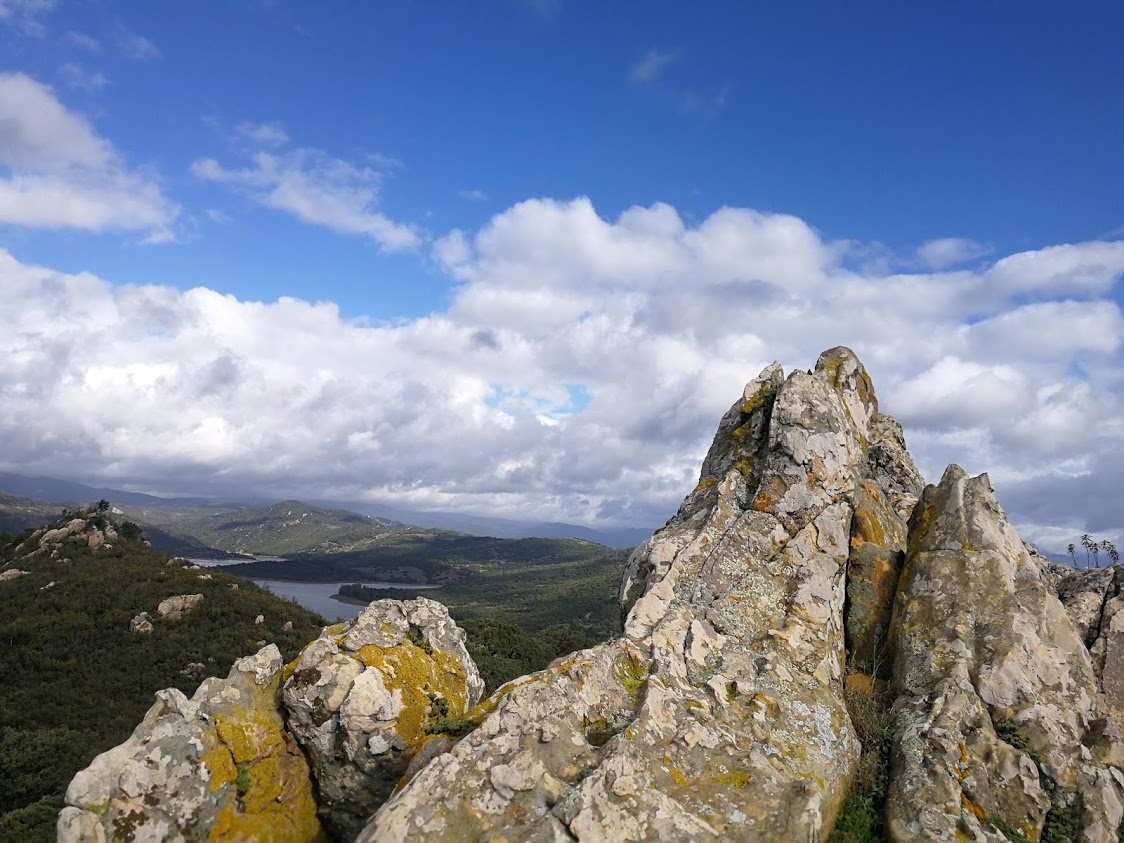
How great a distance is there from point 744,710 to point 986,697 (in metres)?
5.00

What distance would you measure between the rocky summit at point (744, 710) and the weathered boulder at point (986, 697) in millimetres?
45

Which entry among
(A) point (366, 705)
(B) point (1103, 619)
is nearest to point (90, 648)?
(A) point (366, 705)

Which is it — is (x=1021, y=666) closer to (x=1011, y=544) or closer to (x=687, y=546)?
(x=1011, y=544)

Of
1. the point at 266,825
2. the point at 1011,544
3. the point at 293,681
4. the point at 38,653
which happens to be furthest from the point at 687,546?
the point at 38,653

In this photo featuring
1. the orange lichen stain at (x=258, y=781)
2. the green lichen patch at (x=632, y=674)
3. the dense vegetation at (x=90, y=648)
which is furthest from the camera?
the dense vegetation at (x=90, y=648)

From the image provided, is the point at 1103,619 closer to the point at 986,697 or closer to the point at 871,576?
the point at 871,576

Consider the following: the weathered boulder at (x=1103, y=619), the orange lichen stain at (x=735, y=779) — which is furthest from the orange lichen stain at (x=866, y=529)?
the orange lichen stain at (x=735, y=779)

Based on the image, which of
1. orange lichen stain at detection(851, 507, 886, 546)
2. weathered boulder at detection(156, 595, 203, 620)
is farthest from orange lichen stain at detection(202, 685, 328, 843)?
weathered boulder at detection(156, 595, 203, 620)

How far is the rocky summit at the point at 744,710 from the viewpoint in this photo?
9266 mm

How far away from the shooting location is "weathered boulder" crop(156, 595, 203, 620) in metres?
76.8

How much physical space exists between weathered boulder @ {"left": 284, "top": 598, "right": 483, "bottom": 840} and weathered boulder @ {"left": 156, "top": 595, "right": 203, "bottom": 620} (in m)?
78.7

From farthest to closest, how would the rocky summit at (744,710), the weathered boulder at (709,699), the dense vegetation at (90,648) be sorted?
the dense vegetation at (90,648) < the rocky summit at (744,710) < the weathered boulder at (709,699)

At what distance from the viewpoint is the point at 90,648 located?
221 feet

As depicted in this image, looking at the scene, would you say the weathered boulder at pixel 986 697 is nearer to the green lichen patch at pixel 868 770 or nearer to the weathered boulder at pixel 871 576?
the green lichen patch at pixel 868 770
